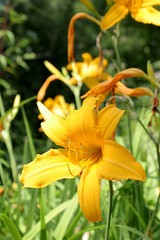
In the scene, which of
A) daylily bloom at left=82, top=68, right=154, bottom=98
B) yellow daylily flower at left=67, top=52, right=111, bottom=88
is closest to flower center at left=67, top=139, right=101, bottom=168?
daylily bloom at left=82, top=68, right=154, bottom=98

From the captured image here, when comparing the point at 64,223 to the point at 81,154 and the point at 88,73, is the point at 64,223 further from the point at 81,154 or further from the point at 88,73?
the point at 88,73

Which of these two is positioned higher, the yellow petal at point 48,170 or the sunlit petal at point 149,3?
the sunlit petal at point 149,3

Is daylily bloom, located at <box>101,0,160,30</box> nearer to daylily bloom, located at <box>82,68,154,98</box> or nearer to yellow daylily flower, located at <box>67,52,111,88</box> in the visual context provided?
daylily bloom, located at <box>82,68,154,98</box>

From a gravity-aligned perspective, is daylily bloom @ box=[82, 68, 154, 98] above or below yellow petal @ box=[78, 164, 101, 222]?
above

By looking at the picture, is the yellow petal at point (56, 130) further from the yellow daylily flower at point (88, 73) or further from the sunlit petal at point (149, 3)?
the yellow daylily flower at point (88, 73)

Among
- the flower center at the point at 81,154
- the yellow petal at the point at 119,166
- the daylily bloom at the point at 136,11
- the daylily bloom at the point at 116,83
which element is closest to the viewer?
the yellow petal at the point at 119,166

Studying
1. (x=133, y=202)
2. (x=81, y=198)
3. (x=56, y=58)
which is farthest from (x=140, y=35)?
(x=81, y=198)

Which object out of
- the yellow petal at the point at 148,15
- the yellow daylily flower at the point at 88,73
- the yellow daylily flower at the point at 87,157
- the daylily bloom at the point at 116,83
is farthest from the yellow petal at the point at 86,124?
the yellow daylily flower at the point at 88,73
